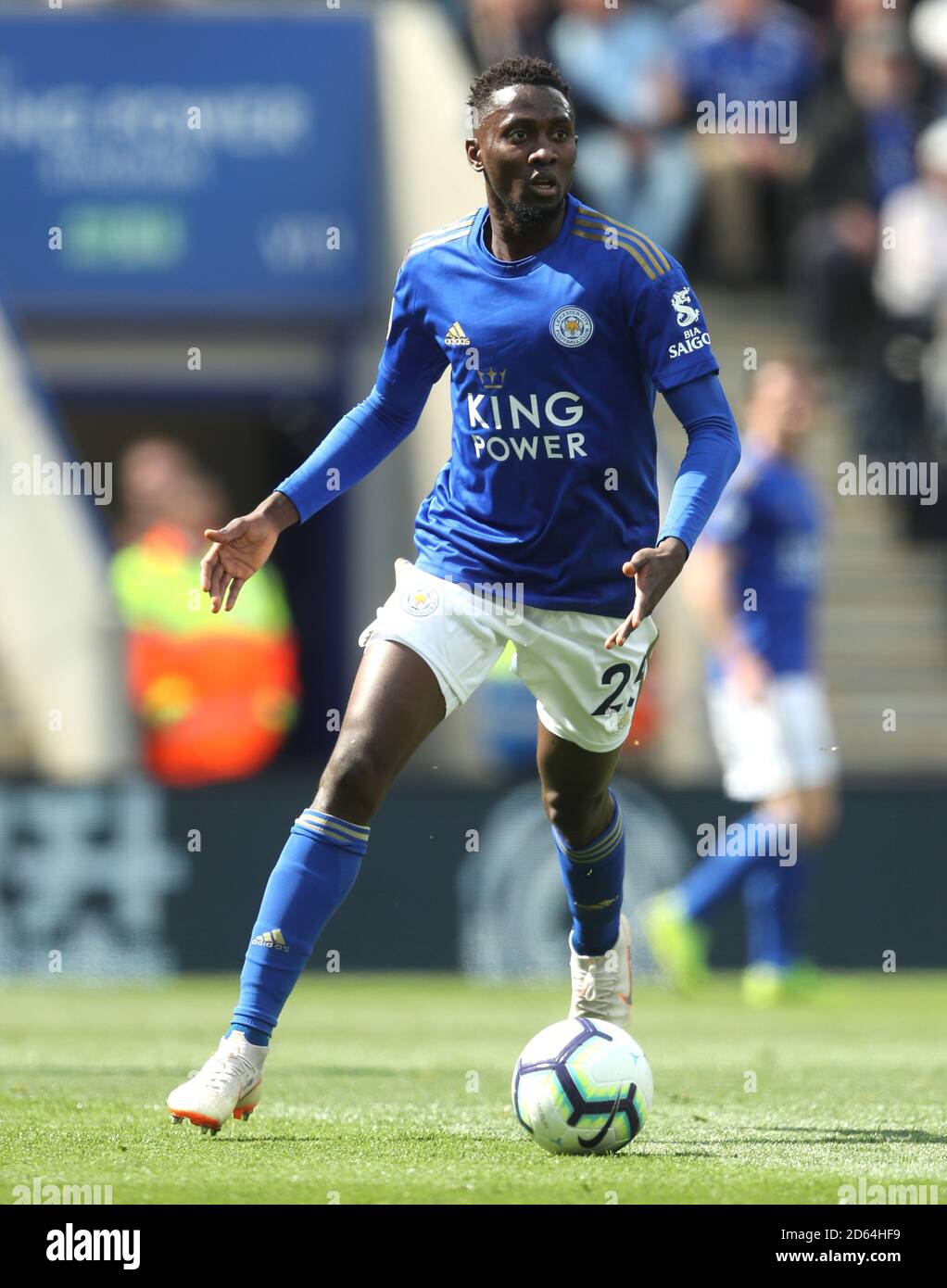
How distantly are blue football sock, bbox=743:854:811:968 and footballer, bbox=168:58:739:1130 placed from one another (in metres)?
4.42

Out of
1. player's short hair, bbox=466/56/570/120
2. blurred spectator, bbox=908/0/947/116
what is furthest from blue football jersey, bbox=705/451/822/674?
blurred spectator, bbox=908/0/947/116

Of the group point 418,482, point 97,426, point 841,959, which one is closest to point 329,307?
point 418,482

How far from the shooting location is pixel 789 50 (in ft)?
50.0

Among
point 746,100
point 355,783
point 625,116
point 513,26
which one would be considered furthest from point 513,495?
point 746,100

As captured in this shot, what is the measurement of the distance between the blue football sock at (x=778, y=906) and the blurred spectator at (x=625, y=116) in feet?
17.8

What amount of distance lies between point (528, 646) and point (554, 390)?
0.69 m

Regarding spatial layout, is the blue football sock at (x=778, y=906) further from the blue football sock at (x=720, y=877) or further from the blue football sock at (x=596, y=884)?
the blue football sock at (x=596, y=884)

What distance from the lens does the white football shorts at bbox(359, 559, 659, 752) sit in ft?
A: 19.9

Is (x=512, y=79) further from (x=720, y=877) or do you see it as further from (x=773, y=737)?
(x=720, y=877)

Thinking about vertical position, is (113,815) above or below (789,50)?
below

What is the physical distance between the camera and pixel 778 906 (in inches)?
422

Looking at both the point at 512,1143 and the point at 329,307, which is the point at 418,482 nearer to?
the point at 329,307

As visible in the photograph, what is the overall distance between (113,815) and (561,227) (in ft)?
20.7

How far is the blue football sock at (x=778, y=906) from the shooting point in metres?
10.6
